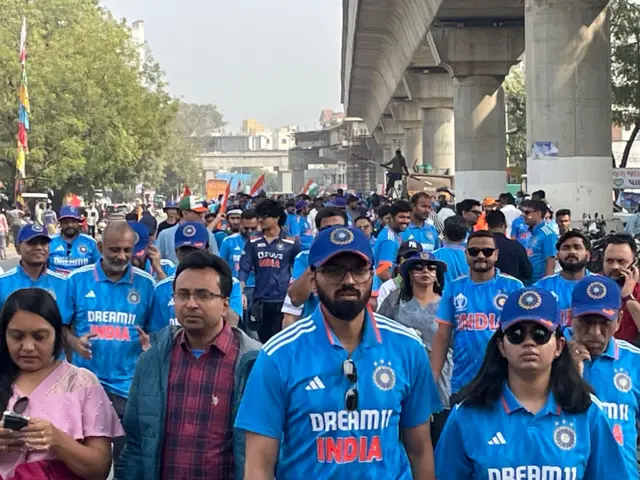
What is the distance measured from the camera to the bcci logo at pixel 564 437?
4.37 metres

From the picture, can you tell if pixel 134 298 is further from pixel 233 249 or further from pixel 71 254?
pixel 233 249

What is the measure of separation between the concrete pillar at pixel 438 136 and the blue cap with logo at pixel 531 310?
166 feet

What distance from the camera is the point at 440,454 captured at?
4543 mm

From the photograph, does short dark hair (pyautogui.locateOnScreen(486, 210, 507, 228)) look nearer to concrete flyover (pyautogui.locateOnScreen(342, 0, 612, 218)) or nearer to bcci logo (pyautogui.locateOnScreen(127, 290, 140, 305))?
bcci logo (pyautogui.locateOnScreen(127, 290, 140, 305))

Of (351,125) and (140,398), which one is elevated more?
(351,125)

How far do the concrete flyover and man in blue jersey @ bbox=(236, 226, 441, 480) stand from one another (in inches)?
818

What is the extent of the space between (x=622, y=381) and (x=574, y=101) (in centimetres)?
2007

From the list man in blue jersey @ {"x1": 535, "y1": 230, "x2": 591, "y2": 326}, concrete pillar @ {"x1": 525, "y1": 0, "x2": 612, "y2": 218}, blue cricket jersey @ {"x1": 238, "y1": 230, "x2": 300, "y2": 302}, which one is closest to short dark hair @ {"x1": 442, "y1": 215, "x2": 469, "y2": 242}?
man in blue jersey @ {"x1": 535, "y1": 230, "x2": 591, "y2": 326}

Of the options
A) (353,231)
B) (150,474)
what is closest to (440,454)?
(353,231)

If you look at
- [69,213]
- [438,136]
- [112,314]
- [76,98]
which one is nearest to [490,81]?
[438,136]

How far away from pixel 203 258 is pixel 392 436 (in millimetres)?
1394

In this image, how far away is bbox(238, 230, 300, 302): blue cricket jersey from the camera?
12281mm

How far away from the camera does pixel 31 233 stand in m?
8.94

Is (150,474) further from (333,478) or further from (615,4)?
(615,4)
